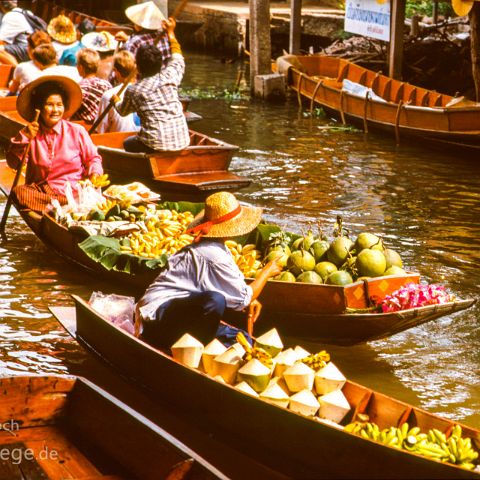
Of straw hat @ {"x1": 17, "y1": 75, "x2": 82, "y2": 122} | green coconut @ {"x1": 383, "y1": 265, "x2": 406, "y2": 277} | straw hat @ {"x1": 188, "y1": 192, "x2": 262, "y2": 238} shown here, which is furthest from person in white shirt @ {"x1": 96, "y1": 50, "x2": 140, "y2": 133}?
straw hat @ {"x1": 188, "y1": 192, "x2": 262, "y2": 238}

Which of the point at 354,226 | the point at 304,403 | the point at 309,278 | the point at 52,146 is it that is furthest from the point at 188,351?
the point at 354,226

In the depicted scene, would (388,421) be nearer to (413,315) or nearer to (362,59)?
(413,315)

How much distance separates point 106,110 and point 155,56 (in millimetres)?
1617

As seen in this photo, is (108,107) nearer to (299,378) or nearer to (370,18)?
(299,378)

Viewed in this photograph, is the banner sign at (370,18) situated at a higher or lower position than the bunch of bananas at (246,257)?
higher

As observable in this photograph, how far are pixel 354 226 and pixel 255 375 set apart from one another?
5447 mm

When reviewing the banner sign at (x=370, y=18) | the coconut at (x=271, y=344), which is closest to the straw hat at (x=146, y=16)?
the banner sign at (x=370, y=18)

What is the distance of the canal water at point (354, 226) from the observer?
700 cm

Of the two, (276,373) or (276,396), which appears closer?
(276,396)

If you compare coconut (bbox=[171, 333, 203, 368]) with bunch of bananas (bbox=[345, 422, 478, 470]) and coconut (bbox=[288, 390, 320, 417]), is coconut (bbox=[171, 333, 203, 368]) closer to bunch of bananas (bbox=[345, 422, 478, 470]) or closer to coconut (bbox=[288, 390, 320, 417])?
coconut (bbox=[288, 390, 320, 417])

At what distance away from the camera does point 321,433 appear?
15.6 ft

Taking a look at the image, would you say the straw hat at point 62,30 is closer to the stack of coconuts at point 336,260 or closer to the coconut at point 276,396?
the stack of coconuts at point 336,260

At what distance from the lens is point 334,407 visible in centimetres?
521

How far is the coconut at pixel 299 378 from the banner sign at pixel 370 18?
38.7 ft
